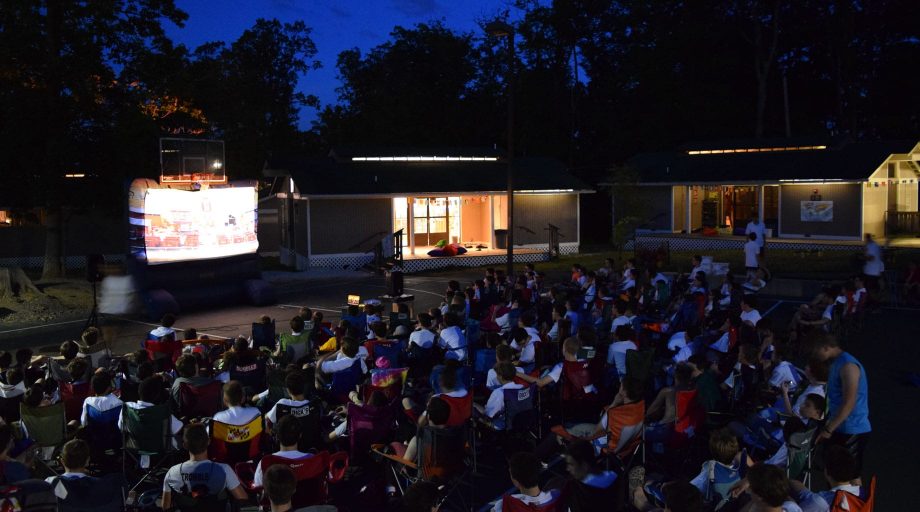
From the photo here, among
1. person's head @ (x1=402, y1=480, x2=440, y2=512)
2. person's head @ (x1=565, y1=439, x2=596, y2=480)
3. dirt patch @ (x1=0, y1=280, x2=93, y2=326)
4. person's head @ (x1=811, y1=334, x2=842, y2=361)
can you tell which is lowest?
dirt patch @ (x1=0, y1=280, x2=93, y2=326)

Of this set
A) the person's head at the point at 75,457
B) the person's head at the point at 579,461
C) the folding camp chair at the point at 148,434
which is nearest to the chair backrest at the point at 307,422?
the folding camp chair at the point at 148,434

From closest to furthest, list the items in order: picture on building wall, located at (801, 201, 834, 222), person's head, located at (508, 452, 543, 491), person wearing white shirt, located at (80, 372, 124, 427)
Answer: person's head, located at (508, 452, 543, 491), person wearing white shirt, located at (80, 372, 124, 427), picture on building wall, located at (801, 201, 834, 222)

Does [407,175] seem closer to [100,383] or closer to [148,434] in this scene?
[100,383]

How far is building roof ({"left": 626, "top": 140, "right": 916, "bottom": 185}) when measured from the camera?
93.8 feet

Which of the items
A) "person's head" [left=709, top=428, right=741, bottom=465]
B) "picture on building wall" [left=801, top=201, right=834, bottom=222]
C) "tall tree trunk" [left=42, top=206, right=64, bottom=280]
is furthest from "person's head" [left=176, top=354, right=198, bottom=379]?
"picture on building wall" [left=801, top=201, right=834, bottom=222]

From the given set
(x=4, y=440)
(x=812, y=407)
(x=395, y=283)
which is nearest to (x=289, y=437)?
(x=4, y=440)

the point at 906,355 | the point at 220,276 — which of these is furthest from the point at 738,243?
the point at 220,276

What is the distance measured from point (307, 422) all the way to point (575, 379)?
2.97m

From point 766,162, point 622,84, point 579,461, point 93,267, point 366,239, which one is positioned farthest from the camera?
point 622,84

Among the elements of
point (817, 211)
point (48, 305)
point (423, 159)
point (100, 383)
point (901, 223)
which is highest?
point (423, 159)

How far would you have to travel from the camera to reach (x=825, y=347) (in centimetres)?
662

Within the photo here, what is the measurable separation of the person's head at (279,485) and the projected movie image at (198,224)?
568 inches

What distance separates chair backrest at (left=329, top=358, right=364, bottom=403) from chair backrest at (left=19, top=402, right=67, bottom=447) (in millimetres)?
2732

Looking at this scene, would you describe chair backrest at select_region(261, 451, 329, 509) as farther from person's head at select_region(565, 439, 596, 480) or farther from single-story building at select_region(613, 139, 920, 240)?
single-story building at select_region(613, 139, 920, 240)
